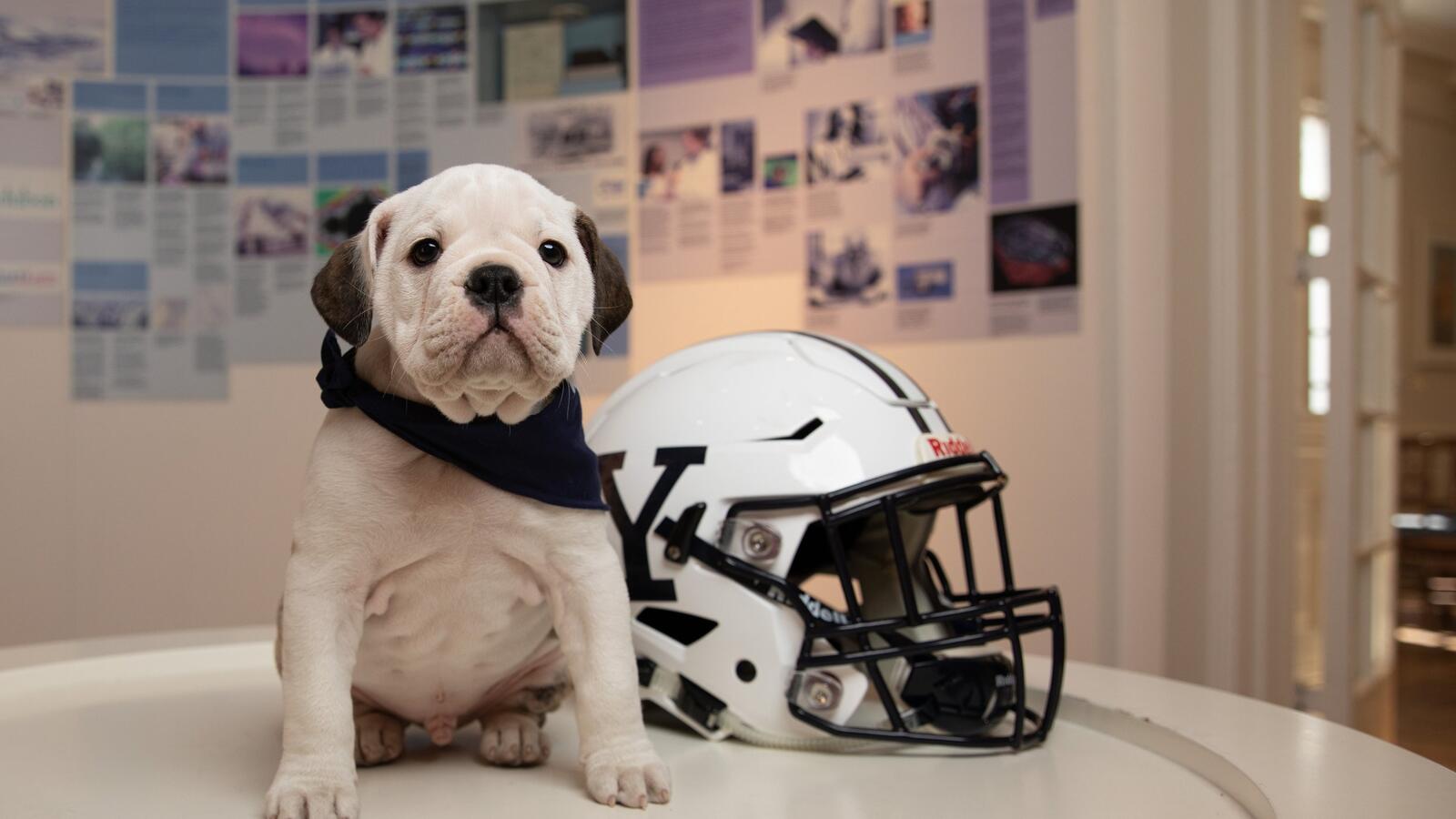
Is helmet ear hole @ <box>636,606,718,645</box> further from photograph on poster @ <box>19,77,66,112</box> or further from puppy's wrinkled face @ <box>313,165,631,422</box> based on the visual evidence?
photograph on poster @ <box>19,77,66,112</box>

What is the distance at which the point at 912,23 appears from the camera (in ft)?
8.53

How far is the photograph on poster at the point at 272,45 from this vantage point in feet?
10.4

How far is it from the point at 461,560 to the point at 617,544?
314mm

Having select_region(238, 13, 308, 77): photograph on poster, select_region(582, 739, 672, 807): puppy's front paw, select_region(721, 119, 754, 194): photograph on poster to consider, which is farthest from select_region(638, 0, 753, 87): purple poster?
select_region(582, 739, 672, 807): puppy's front paw

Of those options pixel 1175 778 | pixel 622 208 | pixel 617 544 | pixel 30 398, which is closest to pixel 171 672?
pixel 617 544

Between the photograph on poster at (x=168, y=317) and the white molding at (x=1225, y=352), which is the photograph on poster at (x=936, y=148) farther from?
the photograph on poster at (x=168, y=317)

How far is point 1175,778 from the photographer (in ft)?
3.49

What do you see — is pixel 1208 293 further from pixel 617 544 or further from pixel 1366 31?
pixel 617 544

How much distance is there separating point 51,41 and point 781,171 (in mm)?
2081

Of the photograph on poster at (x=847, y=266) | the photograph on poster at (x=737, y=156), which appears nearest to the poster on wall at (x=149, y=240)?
the photograph on poster at (x=737, y=156)

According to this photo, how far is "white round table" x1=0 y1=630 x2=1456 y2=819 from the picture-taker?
3.07 ft

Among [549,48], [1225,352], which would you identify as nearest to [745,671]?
[1225,352]

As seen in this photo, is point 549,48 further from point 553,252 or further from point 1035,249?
point 553,252

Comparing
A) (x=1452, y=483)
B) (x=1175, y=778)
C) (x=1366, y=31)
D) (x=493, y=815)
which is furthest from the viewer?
(x=1452, y=483)
